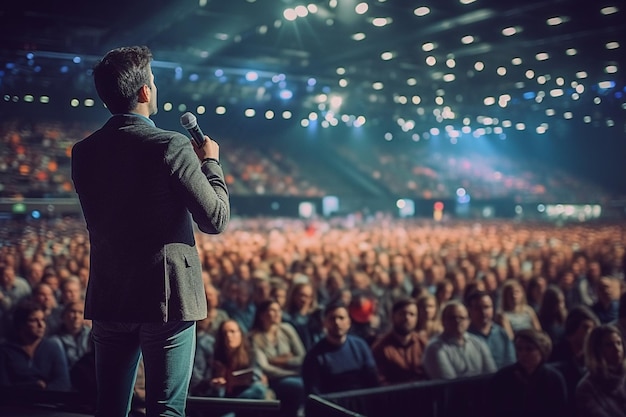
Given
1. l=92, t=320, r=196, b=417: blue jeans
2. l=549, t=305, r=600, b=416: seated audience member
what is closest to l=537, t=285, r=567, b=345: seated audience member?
l=549, t=305, r=600, b=416: seated audience member

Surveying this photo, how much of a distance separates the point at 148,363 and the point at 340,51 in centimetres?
1603

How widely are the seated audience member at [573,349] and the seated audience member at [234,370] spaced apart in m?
2.46

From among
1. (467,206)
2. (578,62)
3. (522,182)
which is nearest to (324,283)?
(578,62)

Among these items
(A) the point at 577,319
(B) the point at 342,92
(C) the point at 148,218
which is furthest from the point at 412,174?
(C) the point at 148,218

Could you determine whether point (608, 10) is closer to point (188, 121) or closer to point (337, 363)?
point (337, 363)

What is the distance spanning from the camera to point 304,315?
6395 mm

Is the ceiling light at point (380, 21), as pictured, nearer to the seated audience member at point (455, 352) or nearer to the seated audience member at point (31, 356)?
the seated audience member at point (455, 352)

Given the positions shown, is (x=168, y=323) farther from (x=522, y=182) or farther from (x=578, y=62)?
(x=522, y=182)

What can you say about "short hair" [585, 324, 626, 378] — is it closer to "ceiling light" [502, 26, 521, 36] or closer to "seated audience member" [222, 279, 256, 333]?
"seated audience member" [222, 279, 256, 333]

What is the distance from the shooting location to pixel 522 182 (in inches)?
1401

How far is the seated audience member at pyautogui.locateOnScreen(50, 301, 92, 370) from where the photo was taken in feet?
17.1

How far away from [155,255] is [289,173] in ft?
89.1

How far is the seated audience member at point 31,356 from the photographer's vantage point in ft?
15.4

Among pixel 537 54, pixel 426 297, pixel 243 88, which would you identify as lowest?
pixel 426 297
